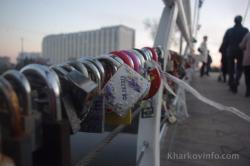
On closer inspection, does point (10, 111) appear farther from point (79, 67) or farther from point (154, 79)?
point (154, 79)

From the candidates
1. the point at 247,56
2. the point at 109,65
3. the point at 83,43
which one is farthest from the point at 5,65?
the point at 247,56

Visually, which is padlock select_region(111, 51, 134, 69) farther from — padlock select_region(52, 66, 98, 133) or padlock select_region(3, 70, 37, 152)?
padlock select_region(3, 70, 37, 152)

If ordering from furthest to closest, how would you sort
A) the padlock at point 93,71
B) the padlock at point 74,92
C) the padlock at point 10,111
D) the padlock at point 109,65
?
1. the padlock at point 109,65
2. the padlock at point 93,71
3. the padlock at point 74,92
4. the padlock at point 10,111

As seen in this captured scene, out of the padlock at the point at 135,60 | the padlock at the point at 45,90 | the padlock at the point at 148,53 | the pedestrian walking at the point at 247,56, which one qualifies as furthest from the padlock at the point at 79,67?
the pedestrian walking at the point at 247,56

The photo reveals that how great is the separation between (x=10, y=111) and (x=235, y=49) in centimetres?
488

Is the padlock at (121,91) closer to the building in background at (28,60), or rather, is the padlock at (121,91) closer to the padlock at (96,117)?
the padlock at (96,117)

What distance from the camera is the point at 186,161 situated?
1794 millimetres

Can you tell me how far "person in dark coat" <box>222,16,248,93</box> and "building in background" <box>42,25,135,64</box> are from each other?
12.8 ft

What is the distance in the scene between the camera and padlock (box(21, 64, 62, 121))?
0.43 m

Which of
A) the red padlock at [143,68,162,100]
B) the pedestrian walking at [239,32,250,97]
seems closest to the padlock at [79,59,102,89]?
the red padlock at [143,68,162,100]

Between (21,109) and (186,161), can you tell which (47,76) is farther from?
(186,161)

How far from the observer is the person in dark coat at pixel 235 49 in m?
4.81

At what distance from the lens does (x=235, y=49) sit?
4.86 metres

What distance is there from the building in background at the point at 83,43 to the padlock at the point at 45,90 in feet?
2.45
